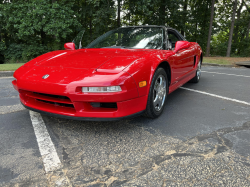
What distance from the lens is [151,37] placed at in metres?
3.28

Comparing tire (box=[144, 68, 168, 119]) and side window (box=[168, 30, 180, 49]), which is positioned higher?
side window (box=[168, 30, 180, 49])

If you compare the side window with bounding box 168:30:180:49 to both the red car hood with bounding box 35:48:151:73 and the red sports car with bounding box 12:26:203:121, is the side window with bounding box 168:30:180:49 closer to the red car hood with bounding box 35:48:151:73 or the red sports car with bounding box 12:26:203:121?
the red sports car with bounding box 12:26:203:121

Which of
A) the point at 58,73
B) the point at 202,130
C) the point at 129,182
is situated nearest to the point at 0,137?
the point at 58,73

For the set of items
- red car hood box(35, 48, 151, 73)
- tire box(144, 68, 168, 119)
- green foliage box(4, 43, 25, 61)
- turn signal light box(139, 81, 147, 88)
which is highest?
red car hood box(35, 48, 151, 73)

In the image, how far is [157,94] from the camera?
281cm

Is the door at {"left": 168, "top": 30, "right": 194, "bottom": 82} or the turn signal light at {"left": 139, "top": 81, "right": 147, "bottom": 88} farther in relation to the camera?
the door at {"left": 168, "top": 30, "right": 194, "bottom": 82}

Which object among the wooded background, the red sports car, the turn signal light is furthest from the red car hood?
the wooded background

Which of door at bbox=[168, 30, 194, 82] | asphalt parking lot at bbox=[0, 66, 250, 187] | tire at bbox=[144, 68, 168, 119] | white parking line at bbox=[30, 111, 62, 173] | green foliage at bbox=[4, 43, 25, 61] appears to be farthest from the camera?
green foliage at bbox=[4, 43, 25, 61]

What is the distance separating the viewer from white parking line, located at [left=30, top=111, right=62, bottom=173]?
68.8 inches

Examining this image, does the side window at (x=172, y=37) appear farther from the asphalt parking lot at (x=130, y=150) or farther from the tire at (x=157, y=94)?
the asphalt parking lot at (x=130, y=150)

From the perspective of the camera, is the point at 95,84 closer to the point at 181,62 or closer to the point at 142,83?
the point at 142,83

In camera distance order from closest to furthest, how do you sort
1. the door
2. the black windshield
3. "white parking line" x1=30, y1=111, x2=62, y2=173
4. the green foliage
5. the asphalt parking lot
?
the asphalt parking lot → "white parking line" x1=30, y1=111, x2=62, y2=173 → the black windshield → the door → the green foliage

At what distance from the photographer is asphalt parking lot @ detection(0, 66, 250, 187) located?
1.59 meters

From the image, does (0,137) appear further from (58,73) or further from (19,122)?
(58,73)
